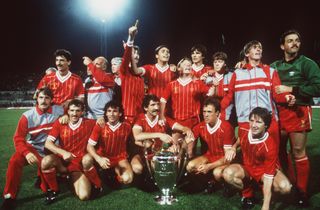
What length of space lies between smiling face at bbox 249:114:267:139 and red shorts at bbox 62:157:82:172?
203 cm

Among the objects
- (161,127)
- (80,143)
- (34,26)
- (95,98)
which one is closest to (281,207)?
(161,127)

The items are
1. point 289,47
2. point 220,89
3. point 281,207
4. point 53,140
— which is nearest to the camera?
point 281,207

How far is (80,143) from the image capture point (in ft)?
13.8

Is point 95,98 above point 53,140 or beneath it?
above

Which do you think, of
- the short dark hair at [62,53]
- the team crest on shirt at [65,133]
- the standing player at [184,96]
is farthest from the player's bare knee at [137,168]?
the short dark hair at [62,53]

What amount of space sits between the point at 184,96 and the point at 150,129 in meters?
0.64

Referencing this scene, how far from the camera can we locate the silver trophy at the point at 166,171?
3.61 meters

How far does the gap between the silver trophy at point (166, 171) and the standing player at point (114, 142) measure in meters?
0.56

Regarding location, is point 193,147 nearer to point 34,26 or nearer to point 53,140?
point 53,140

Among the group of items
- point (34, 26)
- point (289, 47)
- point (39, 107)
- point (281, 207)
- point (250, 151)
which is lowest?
point (281, 207)

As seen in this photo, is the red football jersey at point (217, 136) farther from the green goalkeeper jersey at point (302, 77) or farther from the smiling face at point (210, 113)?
the green goalkeeper jersey at point (302, 77)

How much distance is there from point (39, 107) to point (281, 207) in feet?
9.65

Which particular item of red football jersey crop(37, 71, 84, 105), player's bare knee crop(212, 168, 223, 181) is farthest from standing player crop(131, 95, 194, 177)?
red football jersey crop(37, 71, 84, 105)

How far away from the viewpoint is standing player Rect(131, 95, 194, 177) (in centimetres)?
406
